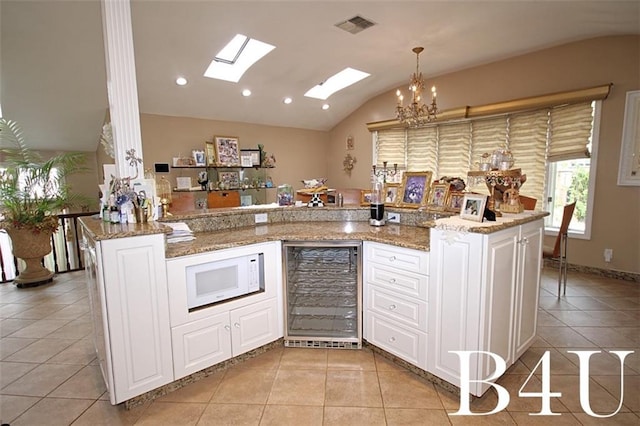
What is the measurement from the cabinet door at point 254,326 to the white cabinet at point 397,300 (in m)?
0.70

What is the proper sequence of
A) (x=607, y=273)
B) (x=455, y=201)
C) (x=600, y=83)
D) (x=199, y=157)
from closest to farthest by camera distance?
(x=455, y=201) < (x=600, y=83) < (x=607, y=273) < (x=199, y=157)

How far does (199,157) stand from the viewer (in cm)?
569

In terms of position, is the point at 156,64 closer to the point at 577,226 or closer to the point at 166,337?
the point at 166,337

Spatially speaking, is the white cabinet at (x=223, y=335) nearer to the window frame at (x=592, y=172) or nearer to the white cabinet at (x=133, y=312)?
the white cabinet at (x=133, y=312)

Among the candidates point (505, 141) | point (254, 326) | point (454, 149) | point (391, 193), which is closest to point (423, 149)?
point (454, 149)

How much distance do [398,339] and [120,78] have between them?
2559mm

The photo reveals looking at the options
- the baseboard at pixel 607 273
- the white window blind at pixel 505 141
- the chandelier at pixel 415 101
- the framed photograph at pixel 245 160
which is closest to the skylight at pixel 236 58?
the framed photograph at pixel 245 160

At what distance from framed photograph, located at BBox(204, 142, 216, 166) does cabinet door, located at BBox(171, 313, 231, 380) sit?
415cm

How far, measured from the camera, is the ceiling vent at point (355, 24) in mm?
3631

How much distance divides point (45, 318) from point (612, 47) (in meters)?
6.90

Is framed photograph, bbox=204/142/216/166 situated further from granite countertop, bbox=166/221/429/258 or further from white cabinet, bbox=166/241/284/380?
white cabinet, bbox=166/241/284/380

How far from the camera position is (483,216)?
6.14ft

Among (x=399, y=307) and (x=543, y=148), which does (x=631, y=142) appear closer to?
(x=543, y=148)

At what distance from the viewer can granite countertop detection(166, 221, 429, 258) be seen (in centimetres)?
206
